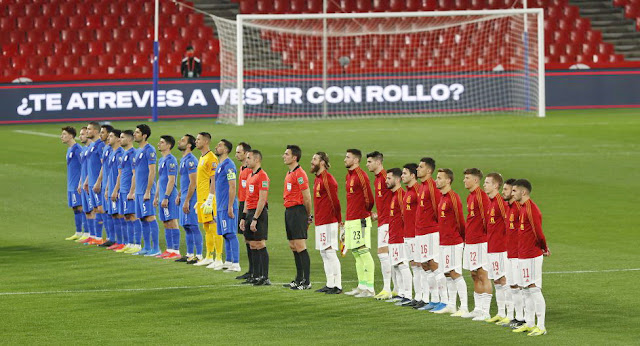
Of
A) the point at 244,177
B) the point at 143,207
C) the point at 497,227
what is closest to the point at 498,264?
the point at 497,227

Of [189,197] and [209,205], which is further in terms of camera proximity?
[189,197]

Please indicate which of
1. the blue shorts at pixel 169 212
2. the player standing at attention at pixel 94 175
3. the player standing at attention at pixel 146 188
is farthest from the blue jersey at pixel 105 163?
the blue shorts at pixel 169 212

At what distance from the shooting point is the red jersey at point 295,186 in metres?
15.2

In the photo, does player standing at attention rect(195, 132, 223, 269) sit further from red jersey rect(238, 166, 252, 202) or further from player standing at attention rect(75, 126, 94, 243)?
player standing at attention rect(75, 126, 94, 243)

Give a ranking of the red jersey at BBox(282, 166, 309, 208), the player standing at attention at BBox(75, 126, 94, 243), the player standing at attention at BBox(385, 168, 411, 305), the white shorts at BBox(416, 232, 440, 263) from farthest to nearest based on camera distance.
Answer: the player standing at attention at BBox(75, 126, 94, 243)
the red jersey at BBox(282, 166, 309, 208)
the player standing at attention at BBox(385, 168, 411, 305)
the white shorts at BBox(416, 232, 440, 263)

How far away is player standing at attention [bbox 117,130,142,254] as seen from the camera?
18703 millimetres

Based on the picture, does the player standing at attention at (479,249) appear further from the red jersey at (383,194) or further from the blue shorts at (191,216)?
the blue shorts at (191,216)

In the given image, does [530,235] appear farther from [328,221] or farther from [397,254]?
[328,221]

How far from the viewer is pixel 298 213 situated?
15.2 meters

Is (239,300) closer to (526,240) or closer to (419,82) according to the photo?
(526,240)

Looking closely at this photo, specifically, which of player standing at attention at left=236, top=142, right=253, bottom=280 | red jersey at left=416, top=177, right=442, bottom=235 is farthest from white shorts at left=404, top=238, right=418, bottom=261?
player standing at attention at left=236, top=142, right=253, bottom=280

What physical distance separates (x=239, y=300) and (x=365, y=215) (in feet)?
6.13

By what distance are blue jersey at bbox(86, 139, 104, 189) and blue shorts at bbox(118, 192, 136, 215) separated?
45.9 inches

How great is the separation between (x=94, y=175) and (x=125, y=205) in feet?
4.64
